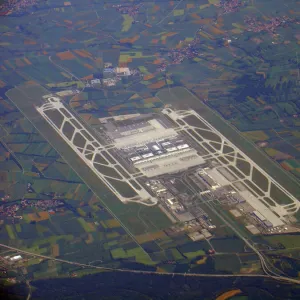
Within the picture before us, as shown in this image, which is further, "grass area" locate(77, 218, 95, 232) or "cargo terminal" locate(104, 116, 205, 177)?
"cargo terminal" locate(104, 116, 205, 177)

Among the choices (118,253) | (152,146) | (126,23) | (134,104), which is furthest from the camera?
(126,23)

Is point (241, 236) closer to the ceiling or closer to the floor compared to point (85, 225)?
closer to the floor

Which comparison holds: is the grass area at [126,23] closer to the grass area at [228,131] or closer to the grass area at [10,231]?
the grass area at [228,131]

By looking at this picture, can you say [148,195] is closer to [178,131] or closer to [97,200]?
[97,200]

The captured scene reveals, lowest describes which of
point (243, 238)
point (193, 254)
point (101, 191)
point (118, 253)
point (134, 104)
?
point (243, 238)

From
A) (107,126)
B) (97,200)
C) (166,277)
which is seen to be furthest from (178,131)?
(166,277)

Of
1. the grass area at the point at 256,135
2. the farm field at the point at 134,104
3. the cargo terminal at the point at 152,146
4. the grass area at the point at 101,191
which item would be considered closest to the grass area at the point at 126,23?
the farm field at the point at 134,104

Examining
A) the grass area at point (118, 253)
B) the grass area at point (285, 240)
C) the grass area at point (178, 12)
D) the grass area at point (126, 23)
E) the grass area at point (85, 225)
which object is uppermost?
the grass area at point (126, 23)

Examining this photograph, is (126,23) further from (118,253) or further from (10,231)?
(118,253)

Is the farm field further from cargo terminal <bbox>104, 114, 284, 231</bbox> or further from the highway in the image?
cargo terminal <bbox>104, 114, 284, 231</bbox>

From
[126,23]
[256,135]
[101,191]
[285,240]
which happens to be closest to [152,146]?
[101,191]

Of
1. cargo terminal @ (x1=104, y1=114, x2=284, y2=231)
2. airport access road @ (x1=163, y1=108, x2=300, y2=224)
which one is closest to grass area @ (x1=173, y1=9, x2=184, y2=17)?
airport access road @ (x1=163, y1=108, x2=300, y2=224)

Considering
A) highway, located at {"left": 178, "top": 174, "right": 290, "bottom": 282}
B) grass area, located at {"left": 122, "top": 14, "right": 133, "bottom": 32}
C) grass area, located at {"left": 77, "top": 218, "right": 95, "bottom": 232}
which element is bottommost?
highway, located at {"left": 178, "top": 174, "right": 290, "bottom": 282}
